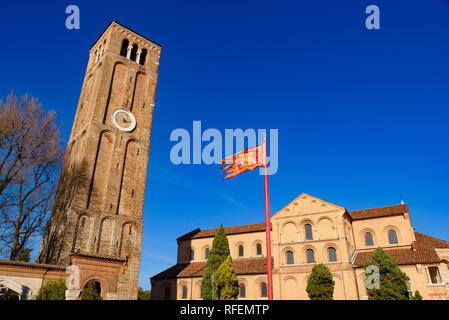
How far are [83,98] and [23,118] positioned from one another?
1232 cm

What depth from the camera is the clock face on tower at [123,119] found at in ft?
111

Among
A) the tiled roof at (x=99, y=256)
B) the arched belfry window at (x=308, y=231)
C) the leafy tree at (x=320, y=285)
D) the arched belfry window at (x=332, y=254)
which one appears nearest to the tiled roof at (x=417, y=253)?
the arched belfry window at (x=332, y=254)

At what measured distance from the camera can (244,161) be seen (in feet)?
55.8

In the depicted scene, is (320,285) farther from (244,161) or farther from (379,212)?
(244,161)

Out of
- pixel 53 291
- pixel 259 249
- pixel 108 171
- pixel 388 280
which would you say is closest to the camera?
pixel 53 291

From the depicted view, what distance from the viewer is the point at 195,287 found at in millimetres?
39969

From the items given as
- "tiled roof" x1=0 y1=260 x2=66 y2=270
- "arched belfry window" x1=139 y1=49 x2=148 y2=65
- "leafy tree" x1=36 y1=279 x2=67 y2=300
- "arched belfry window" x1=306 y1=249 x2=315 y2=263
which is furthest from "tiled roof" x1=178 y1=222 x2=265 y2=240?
"arched belfry window" x1=139 y1=49 x2=148 y2=65

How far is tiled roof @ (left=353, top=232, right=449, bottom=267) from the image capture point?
31.0 m

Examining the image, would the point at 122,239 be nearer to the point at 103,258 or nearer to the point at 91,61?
the point at 103,258

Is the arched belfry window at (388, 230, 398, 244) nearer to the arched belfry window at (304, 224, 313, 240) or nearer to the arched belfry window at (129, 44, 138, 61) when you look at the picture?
the arched belfry window at (304, 224, 313, 240)

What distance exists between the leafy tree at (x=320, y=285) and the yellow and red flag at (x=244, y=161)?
59.2 feet

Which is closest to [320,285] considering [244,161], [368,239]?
[368,239]

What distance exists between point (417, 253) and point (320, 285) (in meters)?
12.0
